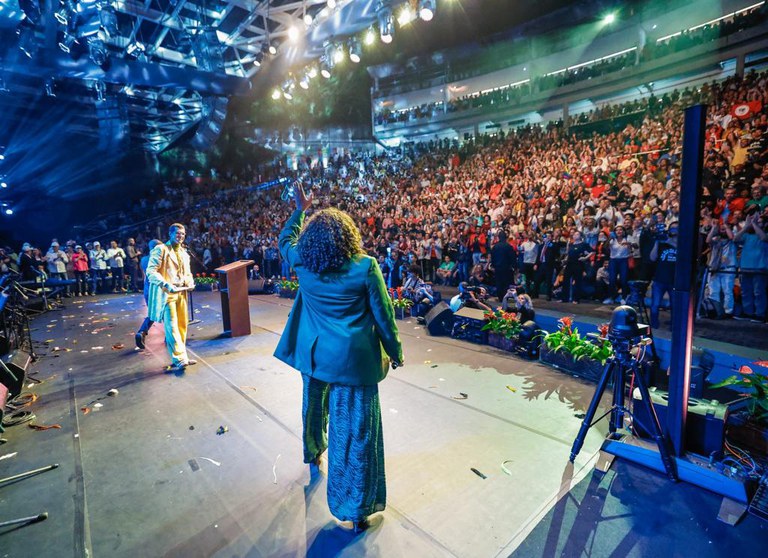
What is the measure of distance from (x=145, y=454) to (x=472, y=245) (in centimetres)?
793

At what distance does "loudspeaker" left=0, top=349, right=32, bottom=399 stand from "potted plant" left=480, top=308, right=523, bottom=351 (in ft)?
19.2

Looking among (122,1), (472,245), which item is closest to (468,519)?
(472,245)

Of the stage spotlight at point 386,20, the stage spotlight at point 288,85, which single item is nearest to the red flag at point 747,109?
Result: the stage spotlight at point 386,20

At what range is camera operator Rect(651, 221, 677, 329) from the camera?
5293 mm

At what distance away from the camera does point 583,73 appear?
19.5m

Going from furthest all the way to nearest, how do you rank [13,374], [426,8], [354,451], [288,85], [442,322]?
[288,85], [426,8], [442,322], [13,374], [354,451]

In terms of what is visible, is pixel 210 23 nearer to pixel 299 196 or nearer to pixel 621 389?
pixel 299 196

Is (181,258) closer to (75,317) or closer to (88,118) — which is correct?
(75,317)

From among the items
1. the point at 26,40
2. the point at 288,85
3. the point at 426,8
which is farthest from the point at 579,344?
the point at 288,85

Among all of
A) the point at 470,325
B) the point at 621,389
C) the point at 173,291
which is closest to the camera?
the point at 621,389

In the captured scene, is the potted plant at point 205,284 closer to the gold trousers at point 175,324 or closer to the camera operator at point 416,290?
the camera operator at point 416,290

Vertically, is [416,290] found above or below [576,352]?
above

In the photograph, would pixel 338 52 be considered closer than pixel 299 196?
No

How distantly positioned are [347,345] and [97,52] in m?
14.6
